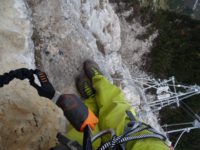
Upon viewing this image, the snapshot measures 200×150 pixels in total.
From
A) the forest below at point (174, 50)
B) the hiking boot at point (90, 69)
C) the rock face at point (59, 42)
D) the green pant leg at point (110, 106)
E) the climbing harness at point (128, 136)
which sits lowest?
the forest below at point (174, 50)

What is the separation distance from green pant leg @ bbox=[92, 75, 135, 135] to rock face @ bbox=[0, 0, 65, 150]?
430mm

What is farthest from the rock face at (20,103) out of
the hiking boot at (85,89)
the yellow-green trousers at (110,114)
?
the hiking boot at (85,89)

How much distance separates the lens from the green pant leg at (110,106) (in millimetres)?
3385

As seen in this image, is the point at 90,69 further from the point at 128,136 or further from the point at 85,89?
the point at 128,136

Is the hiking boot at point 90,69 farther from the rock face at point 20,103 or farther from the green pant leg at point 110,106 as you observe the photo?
the rock face at point 20,103

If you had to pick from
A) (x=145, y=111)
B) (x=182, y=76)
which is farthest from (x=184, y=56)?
(x=145, y=111)

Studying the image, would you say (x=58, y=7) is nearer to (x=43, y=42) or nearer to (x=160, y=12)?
(x=43, y=42)

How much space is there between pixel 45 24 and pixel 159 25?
7607mm

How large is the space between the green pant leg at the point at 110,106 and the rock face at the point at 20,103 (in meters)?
0.43

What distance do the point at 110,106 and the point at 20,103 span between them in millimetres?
1041

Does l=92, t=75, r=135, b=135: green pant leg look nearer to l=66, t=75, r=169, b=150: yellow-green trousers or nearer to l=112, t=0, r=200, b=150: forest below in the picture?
l=66, t=75, r=169, b=150: yellow-green trousers

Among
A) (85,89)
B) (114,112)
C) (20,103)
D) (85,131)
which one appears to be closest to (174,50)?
(85,89)

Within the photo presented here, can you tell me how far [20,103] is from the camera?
3080mm

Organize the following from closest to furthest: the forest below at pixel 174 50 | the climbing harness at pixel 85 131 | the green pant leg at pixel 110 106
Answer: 1. the climbing harness at pixel 85 131
2. the green pant leg at pixel 110 106
3. the forest below at pixel 174 50
